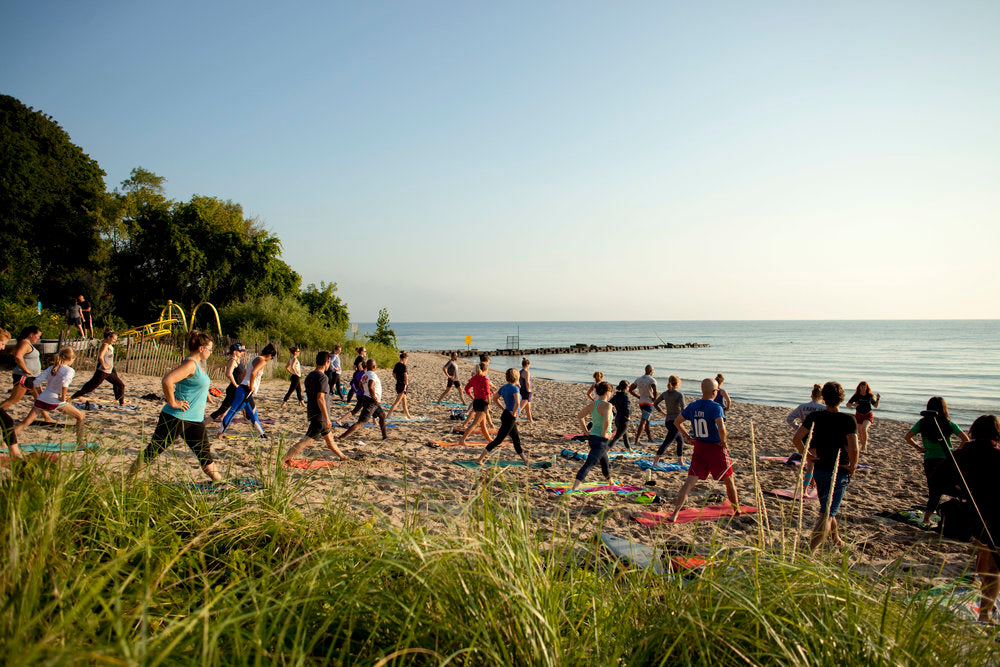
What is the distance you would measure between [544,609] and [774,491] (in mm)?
6703

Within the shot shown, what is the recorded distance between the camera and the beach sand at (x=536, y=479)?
3.66 m

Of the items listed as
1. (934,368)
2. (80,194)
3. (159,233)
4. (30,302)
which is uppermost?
(80,194)

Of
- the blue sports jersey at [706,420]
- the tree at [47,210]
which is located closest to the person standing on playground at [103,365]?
the blue sports jersey at [706,420]

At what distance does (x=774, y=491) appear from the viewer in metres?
7.57

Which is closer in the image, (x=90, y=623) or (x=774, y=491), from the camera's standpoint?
(x=90, y=623)

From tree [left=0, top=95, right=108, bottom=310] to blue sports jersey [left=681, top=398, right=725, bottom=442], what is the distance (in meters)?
29.0

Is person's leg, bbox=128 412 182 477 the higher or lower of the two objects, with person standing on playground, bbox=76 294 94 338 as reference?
lower

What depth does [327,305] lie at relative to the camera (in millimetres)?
36062

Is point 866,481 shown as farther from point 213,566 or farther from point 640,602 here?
point 213,566

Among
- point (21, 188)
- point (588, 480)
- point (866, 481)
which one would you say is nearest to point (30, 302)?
point (21, 188)

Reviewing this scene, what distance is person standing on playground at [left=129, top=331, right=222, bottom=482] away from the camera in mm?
5035

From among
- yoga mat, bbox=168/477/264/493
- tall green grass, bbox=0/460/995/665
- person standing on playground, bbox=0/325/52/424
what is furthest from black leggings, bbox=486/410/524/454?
person standing on playground, bbox=0/325/52/424

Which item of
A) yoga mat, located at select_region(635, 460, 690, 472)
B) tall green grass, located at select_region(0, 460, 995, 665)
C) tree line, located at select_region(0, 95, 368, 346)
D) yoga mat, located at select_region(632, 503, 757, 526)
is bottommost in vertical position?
yoga mat, located at select_region(635, 460, 690, 472)

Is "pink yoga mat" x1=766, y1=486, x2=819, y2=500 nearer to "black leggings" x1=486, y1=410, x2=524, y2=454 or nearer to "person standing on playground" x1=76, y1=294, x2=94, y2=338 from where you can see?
"black leggings" x1=486, y1=410, x2=524, y2=454
